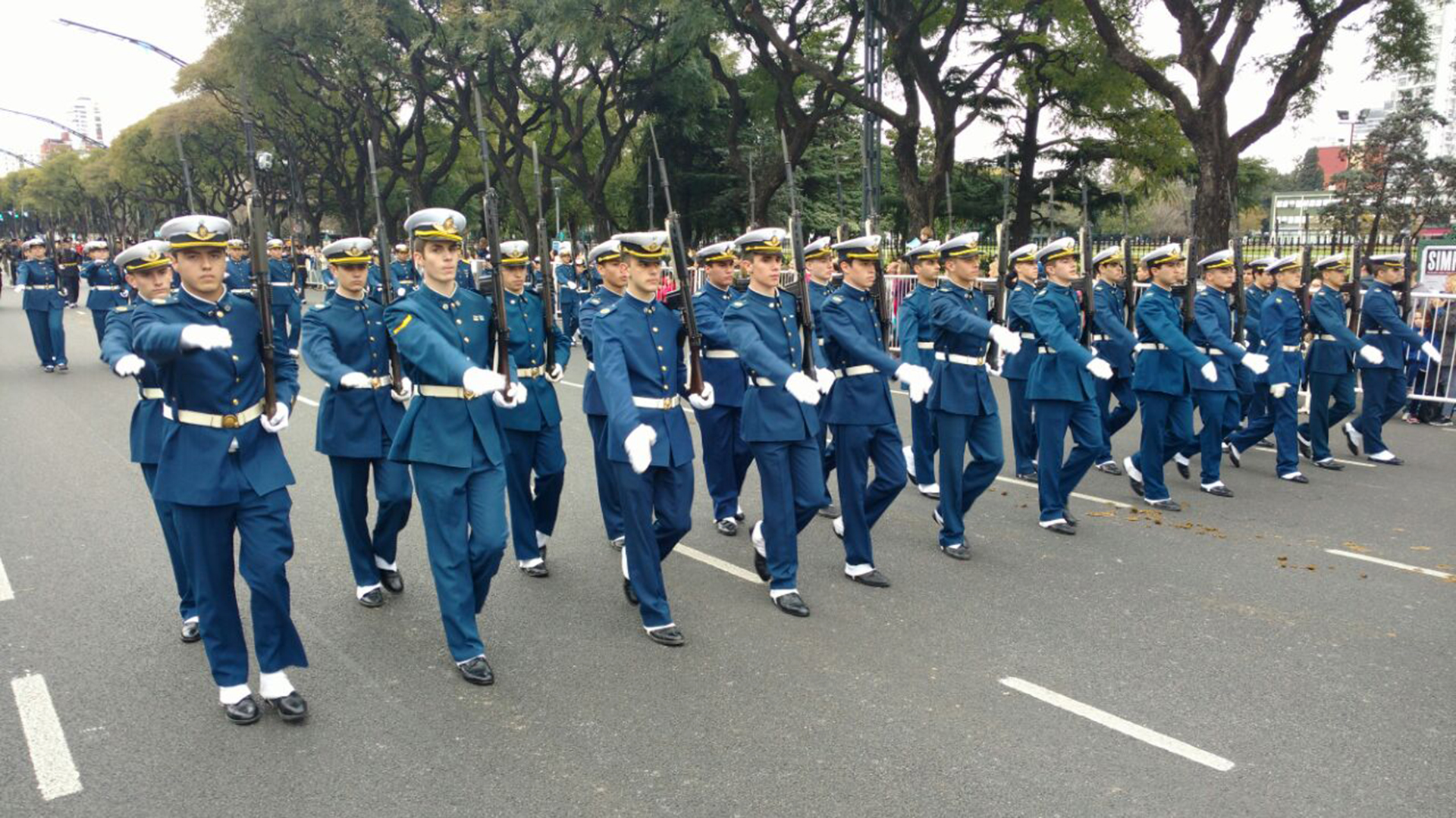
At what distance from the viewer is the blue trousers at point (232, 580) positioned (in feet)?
14.3

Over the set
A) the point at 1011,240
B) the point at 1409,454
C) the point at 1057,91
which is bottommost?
the point at 1409,454

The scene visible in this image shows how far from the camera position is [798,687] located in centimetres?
460

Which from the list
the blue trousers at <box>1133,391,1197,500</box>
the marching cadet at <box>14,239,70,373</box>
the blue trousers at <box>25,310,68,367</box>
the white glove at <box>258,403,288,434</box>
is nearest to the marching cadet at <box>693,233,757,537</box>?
the blue trousers at <box>1133,391,1197,500</box>

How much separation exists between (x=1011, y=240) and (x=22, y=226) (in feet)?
242

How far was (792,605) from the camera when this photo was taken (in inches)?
218

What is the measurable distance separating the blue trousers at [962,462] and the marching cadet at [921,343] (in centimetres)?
38

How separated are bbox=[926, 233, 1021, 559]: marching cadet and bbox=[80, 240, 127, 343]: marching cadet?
44.8ft

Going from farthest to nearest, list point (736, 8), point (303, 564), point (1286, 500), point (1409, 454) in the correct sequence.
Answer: point (736, 8), point (1409, 454), point (1286, 500), point (303, 564)

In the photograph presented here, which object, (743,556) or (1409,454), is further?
(1409,454)

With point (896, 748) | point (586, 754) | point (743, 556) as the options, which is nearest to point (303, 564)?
point (743, 556)

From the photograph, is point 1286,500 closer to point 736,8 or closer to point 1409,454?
point 1409,454

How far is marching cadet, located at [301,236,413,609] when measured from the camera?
5.71 metres

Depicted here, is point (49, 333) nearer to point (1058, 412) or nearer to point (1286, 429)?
point (1058, 412)

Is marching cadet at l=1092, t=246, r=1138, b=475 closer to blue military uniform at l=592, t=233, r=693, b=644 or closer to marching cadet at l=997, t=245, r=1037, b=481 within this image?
marching cadet at l=997, t=245, r=1037, b=481
